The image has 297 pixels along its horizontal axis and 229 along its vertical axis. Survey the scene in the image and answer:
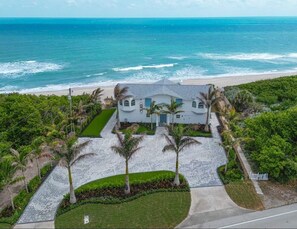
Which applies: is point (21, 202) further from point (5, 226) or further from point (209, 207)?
point (209, 207)

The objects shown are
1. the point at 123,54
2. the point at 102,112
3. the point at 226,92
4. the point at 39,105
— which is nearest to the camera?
the point at 39,105

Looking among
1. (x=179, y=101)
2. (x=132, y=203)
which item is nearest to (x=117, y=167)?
(x=132, y=203)

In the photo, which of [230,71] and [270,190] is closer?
[270,190]

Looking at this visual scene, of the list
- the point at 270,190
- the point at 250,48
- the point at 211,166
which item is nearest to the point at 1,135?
the point at 211,166

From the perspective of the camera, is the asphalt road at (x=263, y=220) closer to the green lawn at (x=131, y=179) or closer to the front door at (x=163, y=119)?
the green lawn at (x=131, y=179)

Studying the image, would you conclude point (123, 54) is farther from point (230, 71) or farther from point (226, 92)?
point (226, 92)

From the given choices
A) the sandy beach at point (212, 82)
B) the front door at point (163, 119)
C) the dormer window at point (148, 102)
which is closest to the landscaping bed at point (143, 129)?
the front door at point (163, 119)
